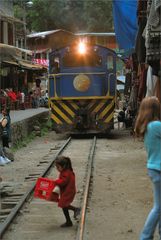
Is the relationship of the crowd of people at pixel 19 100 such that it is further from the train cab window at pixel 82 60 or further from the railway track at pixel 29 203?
the railway track at pixel 29 203

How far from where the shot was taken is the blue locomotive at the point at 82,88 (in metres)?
20.4

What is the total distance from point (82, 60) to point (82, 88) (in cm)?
114

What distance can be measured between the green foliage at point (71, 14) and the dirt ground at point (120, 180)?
41996mm

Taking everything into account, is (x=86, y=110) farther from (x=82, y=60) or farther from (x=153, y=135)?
(x=153, y=135)

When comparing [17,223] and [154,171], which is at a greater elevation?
[154,171]

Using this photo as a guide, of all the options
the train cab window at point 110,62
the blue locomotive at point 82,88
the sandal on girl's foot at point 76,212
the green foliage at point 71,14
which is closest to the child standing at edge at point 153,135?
the sandal on girl's foot at point 76,212

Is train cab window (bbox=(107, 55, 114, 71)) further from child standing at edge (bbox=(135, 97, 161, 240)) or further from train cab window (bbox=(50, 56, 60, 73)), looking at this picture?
child standing at edge (bbox=(135, 97, 161, 240))

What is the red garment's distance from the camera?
6949mm

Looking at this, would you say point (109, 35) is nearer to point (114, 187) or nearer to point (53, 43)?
point (53, 43)

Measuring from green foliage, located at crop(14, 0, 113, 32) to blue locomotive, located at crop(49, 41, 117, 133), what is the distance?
3857 centimetres

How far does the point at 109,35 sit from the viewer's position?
64375 mm

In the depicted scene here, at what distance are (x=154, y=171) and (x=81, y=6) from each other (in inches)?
2286

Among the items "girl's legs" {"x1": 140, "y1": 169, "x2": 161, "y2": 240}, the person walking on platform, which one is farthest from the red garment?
the person walking on platform

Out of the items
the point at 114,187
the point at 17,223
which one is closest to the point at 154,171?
the point at 17,223
